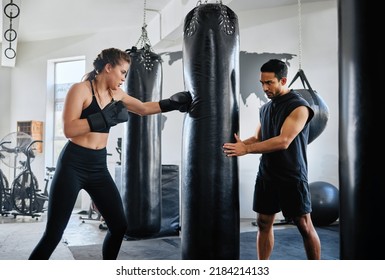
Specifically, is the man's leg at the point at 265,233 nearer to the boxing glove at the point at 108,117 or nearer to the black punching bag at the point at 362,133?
the black punching bag at the point at 362,133

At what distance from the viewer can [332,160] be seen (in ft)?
12.9

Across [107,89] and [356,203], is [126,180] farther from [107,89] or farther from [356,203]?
[356,203]

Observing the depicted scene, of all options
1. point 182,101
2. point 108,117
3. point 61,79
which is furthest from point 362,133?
point 61,79

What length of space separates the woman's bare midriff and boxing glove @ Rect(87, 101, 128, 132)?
0.14 feet

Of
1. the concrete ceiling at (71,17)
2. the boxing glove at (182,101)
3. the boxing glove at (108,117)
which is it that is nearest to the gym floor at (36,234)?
the boxing glove at (108,117)

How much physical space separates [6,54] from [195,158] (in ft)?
5.01

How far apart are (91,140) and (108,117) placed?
13 centimetres

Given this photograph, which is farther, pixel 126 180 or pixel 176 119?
pixel 176 119

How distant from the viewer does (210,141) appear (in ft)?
5.36

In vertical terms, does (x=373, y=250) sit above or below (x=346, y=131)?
below

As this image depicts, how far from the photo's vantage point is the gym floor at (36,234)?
80.3 inches

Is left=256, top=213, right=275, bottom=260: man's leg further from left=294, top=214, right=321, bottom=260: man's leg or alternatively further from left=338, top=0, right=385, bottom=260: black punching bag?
left=338, top=0, right=385, bottom=260: black punching bag
